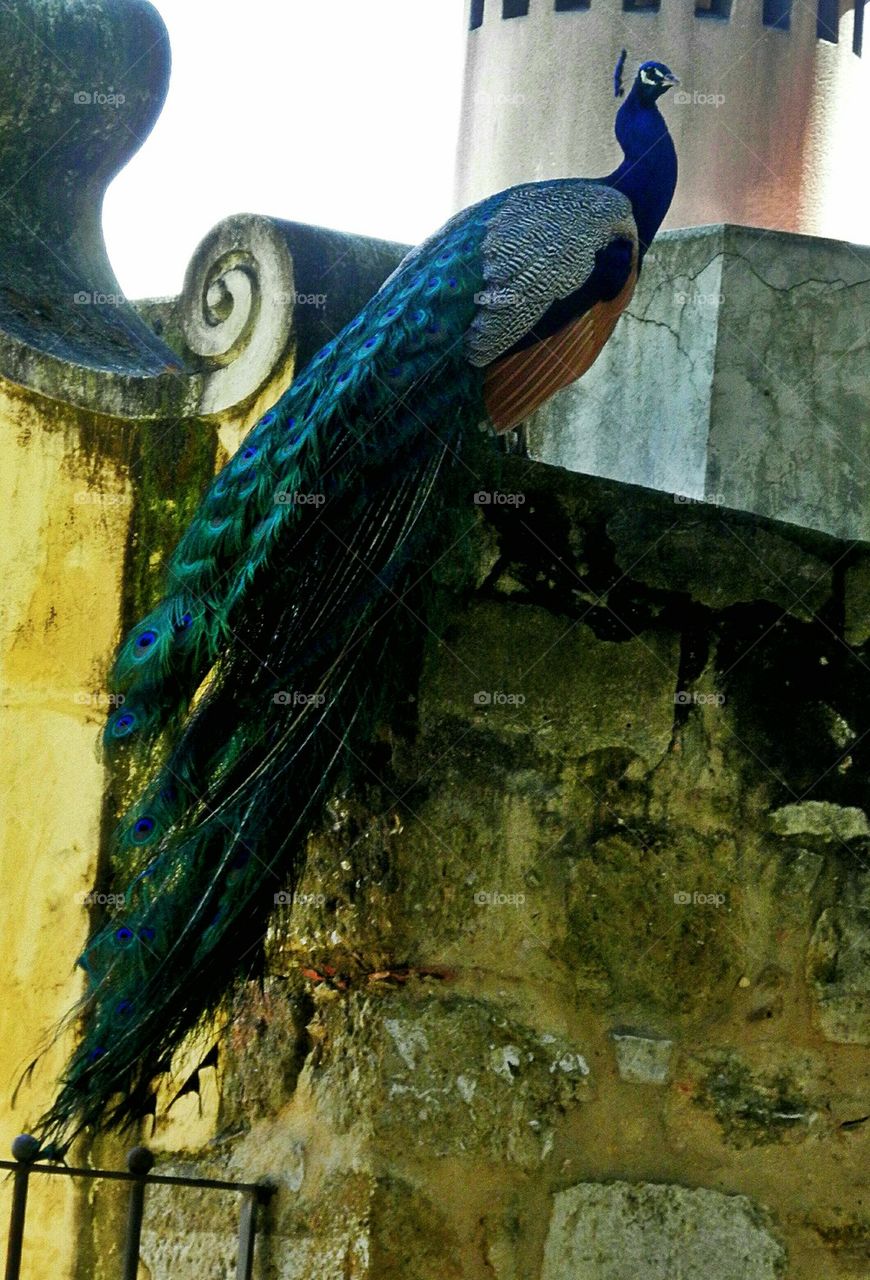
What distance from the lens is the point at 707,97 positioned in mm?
11938

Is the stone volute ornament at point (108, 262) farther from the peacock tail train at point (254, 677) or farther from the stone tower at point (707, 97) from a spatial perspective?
the stone tower at point (707, 97)

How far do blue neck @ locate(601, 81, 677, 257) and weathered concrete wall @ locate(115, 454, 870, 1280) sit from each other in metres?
2.34

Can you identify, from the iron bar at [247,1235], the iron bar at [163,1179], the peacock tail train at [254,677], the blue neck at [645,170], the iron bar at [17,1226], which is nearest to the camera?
the iron bar at [17,1226]

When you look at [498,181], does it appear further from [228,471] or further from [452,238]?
[228,471]

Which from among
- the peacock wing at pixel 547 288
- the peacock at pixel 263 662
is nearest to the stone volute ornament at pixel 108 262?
the peacock at pixel 263 662

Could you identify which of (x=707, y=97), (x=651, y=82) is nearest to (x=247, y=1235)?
(x=651, y=82)

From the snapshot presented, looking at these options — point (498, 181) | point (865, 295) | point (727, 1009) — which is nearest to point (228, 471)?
point (727, 1009)

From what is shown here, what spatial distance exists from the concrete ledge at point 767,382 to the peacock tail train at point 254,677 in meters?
1.97

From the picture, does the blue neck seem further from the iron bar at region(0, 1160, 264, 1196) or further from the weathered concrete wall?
the iron bar at region(0, 1160, 264, 1196)

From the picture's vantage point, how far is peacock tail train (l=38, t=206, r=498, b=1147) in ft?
12.0

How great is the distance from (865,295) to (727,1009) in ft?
11.3

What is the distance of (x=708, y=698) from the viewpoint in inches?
144

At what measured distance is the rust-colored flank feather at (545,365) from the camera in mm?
4781

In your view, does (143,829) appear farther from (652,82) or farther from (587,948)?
(652,82)
